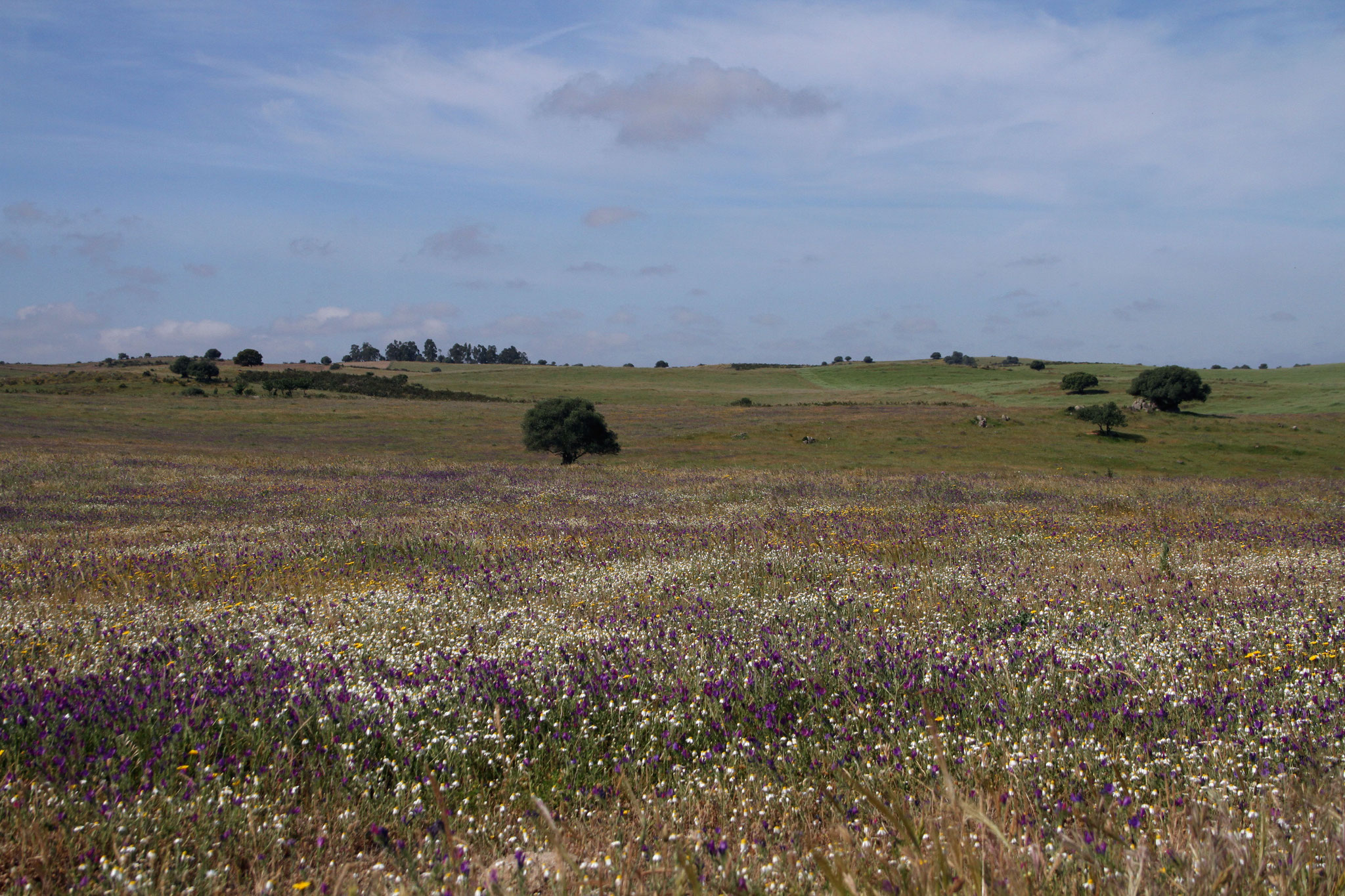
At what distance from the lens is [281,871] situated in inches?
118

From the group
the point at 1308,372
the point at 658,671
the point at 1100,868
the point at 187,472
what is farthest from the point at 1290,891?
the point at 1308,372

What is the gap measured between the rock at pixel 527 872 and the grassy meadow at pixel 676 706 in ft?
0.08

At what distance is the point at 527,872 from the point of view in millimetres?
2912

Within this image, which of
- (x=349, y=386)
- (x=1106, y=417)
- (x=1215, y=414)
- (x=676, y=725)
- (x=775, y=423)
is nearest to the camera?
(x=676, y=725)

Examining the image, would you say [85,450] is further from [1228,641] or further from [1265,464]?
[1265,464]

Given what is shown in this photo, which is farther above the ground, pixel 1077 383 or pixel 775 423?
pixel 1077 383

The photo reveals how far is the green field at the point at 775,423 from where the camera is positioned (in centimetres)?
4550

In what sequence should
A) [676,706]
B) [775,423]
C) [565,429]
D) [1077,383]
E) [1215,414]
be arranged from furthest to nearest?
[1077,383] → [1215,414] → [775,423] → [565,429] → [676,706]

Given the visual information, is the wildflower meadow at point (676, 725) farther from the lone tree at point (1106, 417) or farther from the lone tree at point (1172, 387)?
the lone tree at point (1172, 387)

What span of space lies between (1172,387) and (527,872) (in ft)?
271

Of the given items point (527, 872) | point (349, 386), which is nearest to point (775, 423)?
point (527, 872)

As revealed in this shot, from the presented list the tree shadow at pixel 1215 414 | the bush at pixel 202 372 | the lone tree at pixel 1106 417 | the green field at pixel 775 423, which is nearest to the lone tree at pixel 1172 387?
the tree shadow at pixel 1215 414

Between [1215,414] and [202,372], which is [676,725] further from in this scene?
[202,372]

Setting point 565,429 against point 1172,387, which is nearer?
point 565,429
